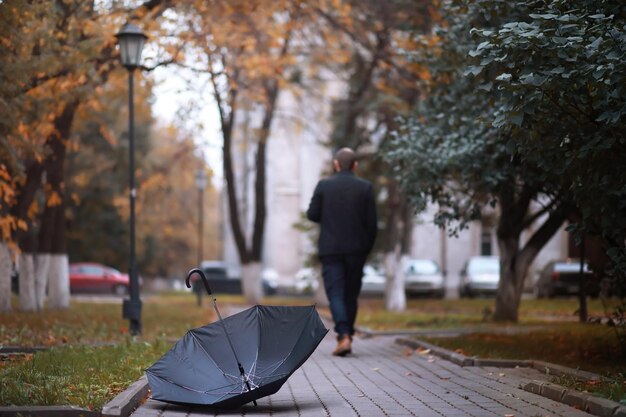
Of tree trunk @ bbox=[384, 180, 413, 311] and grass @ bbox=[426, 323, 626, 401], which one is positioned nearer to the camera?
grass @ bbox=[426, 323, 626, 401]

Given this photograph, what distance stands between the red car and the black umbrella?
4273cm

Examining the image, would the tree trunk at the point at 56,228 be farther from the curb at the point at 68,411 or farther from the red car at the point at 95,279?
the red car at the point at 95,279

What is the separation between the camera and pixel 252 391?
7551 millimetres

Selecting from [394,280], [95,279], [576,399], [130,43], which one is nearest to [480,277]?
[394,280]

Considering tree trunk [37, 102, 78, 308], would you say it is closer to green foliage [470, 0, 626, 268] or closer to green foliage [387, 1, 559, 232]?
green foliage [387, 1, 559, 232]

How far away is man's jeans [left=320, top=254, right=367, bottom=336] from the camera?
12.4 meters

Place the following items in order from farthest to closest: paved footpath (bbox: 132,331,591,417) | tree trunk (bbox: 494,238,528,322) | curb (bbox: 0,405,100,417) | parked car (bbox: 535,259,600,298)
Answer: parked car (bbox: 535,259,600,298) → tree trunk (bbox: 494,238,528,322) → paved footpath (bbox: 132,331,591,417) → curb (bbox: 0,405,100,417)

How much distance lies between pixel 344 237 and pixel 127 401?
528 centimetres

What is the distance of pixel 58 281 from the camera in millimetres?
24266

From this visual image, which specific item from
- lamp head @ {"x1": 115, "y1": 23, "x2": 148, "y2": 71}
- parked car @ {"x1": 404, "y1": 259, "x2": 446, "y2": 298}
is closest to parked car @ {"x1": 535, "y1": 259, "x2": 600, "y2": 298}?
parked car @ {"x1": 404, "y1": 259, "x2": 446, "y2": 298}

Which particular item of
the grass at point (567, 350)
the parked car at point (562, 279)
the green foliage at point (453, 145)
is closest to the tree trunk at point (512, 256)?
the green foliage at point (453, 145)

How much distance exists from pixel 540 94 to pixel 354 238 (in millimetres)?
3992

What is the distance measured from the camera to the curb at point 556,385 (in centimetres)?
745

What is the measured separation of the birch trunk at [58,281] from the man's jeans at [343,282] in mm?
12830
